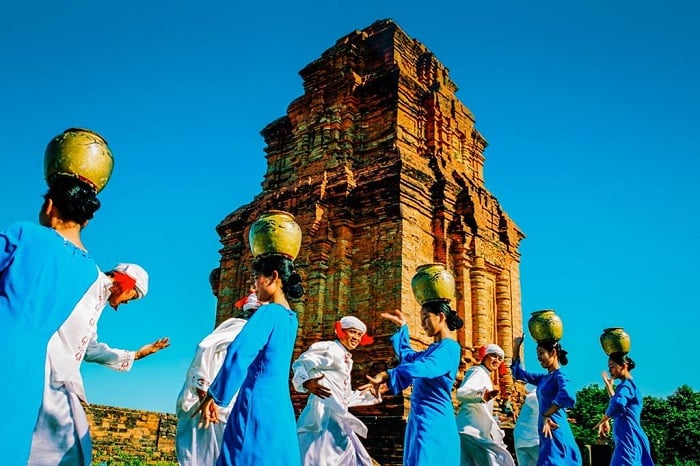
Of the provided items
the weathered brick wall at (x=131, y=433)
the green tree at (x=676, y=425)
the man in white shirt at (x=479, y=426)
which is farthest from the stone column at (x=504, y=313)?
the green tree at (x=676, y=425)

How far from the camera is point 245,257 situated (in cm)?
1429

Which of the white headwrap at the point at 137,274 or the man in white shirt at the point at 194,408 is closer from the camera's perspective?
the white headwrap at the point at 137,274

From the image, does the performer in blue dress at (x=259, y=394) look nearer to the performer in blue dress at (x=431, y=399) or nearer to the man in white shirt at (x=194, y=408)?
the performer in blue dress at (x=431, y=399)

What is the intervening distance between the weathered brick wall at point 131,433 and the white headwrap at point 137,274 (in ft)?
27.5

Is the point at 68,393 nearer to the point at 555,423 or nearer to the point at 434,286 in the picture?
the point at 434,286

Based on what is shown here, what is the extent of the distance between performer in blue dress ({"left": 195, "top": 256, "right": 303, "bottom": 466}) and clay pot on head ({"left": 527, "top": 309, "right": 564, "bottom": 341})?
415 cm

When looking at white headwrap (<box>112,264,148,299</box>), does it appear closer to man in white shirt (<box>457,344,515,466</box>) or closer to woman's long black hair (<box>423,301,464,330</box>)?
woman's long black hair (<box>423,301,464,330</box>)

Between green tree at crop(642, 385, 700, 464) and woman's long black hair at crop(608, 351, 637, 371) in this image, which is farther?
green tree at crop(642, 385, 700, 464)

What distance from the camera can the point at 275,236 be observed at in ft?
11.9

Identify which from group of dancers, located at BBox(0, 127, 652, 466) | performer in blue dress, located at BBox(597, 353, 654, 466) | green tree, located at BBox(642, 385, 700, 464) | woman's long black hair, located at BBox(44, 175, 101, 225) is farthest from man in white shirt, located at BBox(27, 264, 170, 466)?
green tree, located at BBox(642, 385, 700, 464)

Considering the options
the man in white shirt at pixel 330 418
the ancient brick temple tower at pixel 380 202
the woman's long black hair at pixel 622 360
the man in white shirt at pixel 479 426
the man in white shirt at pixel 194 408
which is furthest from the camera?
the ancient brick temple tower at pixel 380 202

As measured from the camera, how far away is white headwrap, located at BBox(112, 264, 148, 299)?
3738 millimetres

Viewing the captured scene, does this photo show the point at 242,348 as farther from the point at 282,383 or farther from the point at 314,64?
the point at 314,64

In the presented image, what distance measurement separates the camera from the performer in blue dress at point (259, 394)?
2.92 meters
